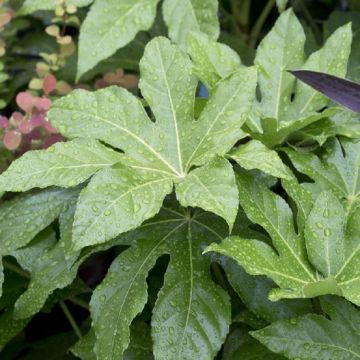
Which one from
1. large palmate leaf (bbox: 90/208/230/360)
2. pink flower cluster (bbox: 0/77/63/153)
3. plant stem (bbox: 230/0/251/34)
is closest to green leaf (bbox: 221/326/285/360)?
large palmate leaf (bbox: 90/208/230/360)

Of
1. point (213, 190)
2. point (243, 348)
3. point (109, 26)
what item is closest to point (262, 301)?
point (243, 348)

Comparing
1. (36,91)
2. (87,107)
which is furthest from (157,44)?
(36,91)

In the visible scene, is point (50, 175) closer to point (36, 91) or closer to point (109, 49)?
point (109, 49)

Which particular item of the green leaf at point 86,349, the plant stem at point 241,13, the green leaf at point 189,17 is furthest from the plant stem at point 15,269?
the plant stem at point 241,13

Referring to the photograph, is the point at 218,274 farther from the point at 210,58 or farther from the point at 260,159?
the point at 210,58

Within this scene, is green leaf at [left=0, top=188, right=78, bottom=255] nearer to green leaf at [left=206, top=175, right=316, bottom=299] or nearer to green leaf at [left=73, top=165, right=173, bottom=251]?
green leaf at [left=73, top=165, right=173, bottom=251]

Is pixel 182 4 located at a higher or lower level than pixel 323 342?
higher
